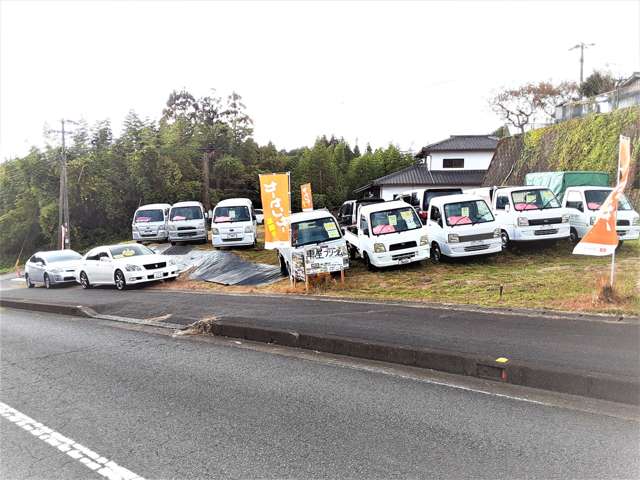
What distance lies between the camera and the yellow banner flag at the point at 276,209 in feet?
46.5

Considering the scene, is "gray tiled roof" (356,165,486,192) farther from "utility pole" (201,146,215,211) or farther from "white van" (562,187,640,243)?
"white van" (562,187,640,243)

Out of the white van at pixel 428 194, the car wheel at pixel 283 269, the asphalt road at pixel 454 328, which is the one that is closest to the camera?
the asphalt road at pixel 454 328

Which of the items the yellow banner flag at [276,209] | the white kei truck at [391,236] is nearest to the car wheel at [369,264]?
the white kei truck at [391,236]

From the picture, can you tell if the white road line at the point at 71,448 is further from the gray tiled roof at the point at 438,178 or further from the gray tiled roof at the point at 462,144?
the gray tiled roof at the point at 462,144

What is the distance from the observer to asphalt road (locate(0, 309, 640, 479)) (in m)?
3.59

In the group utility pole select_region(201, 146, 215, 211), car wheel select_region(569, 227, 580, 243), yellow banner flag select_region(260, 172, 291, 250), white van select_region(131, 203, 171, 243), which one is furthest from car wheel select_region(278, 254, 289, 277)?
utility pole select_region(201, 146, 215, 211)

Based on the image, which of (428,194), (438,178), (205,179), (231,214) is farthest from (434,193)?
(205,179)

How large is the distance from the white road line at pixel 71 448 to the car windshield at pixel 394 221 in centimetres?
987

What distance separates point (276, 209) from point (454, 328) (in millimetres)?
8523

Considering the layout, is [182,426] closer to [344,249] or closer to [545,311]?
[545,311]

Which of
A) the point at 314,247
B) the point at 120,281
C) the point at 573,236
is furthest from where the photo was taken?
the point at 120,281

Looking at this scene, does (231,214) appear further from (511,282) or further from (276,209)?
(511,282)

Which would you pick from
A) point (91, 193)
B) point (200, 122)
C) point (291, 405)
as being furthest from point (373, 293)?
point (200, 122)

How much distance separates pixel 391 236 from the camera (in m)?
13.2
